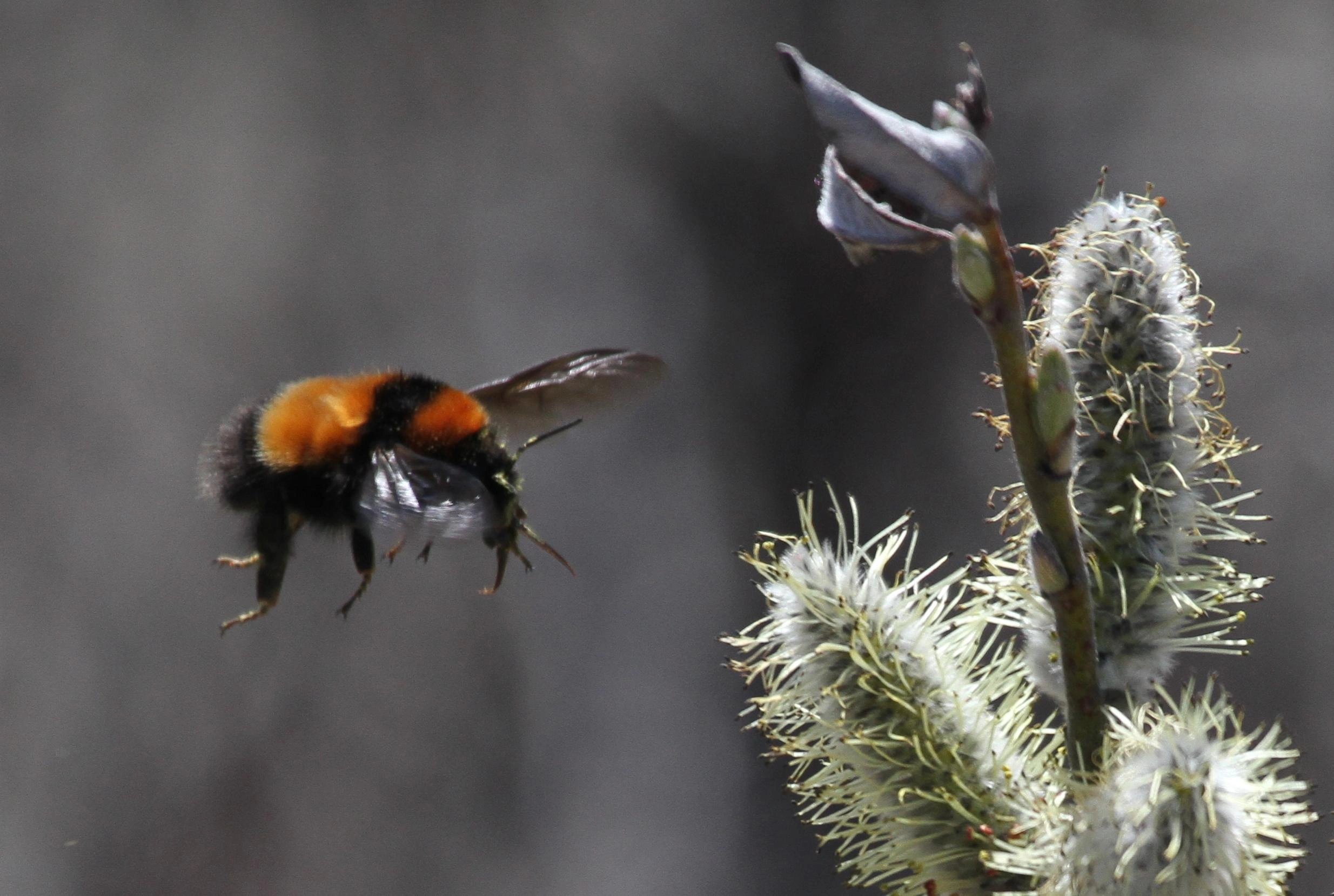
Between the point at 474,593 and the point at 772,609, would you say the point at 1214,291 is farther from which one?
the point at 772,609

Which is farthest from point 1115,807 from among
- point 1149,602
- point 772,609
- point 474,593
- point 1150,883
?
point 474,593

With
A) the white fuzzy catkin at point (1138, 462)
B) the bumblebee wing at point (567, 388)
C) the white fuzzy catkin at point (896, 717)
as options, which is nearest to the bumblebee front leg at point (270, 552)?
the bumblebee wing at point (567, 388)

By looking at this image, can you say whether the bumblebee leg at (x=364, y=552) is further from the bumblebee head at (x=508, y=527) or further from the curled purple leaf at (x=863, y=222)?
the curled purple leaf at (x=863, y=222)

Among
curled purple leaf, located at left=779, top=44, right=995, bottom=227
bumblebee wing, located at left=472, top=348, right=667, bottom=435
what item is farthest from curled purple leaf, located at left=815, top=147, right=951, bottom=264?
bumblebee wing, located at left=472, top=348, right=667, bottom=435

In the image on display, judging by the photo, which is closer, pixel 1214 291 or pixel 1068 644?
pixel 1068 644

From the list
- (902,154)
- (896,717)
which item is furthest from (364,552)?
(902,154)

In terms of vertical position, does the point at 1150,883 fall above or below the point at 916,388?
below

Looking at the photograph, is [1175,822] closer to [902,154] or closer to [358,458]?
[902,154]
